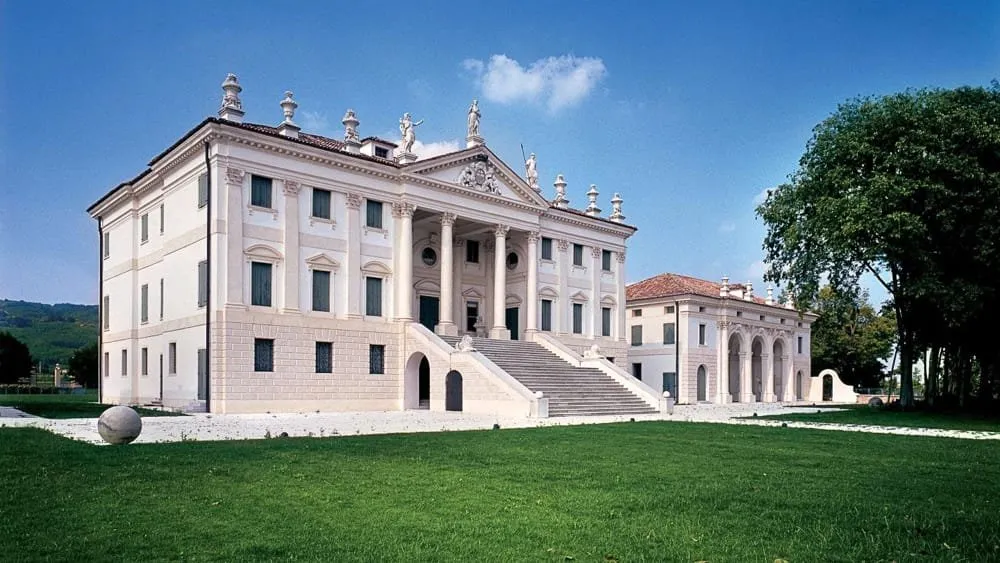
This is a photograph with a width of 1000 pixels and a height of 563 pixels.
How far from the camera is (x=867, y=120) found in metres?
29.2

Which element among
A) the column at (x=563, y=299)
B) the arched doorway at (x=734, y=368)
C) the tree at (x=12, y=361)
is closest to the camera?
the column at (x=563, y=299)

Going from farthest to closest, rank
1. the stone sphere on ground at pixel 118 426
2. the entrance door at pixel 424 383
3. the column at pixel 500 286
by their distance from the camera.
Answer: the column at pixel 500 286 < the entrance door at pixel 424 383 < the stone sphere on ground at pixel 118 426

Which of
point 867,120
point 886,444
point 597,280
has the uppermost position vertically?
point 867,120

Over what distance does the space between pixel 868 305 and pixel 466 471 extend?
65.8m

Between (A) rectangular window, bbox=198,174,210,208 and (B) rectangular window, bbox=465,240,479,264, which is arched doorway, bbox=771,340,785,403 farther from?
(A) rectangular window, bbox=198,174,210,208

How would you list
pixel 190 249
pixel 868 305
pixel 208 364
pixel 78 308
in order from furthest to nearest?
pixel 78 308 < pixel 868 305 < pixel 190 249 < pixel 208 364

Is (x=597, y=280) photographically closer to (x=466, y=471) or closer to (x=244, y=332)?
(x=244, y=332)

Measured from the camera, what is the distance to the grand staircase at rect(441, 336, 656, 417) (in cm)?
3035

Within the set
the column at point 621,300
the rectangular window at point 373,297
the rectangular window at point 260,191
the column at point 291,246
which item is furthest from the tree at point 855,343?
the rectangular window at point 260,191

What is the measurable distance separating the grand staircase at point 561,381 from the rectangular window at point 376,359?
310 centimetres

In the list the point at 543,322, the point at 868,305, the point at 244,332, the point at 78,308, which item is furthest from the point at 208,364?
the point at 78,308

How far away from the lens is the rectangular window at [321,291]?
32.0 metres

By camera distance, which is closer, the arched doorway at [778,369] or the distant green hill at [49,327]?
the arched doorway at [778,369]

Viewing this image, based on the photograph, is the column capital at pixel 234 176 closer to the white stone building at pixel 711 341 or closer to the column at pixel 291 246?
the column at pixel 291 246
